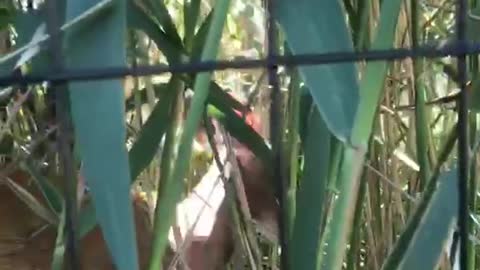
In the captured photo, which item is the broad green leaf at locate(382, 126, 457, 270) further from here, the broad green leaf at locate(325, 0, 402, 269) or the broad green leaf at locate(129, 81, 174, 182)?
the broad green leaf at locate(129, 81, 174, 182)

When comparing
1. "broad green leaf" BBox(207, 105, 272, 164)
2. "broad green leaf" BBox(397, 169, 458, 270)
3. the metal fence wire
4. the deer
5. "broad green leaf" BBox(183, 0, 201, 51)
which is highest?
"broad green leaf" BBox(183, 0, 201, 51)

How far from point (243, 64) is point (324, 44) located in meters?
0.05

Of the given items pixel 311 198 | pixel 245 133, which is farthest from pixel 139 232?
pixel 311 198

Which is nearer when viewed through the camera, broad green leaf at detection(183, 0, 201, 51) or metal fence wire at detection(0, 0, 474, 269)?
metal fence wire at detection(0, 0, 474, 269)

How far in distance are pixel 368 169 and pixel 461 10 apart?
331 mm

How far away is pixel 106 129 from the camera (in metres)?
0.54

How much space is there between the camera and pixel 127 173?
55 cm

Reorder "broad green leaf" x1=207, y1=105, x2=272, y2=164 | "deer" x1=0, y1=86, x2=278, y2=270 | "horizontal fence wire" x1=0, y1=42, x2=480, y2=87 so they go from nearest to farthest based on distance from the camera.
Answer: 1. "horizontal fence wire" x1=0, y1=42, x2=480, y2=87
2. "broad green leaf" x1=207, y1=105, x2=272, y2=164
3. "deer" x1=0, y1=86, x2=278, y2=270

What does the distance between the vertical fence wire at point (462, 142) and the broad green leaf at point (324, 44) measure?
6 cm

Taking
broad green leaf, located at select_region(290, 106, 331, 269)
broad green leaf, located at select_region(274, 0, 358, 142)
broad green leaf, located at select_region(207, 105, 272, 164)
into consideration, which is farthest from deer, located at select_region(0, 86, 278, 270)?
broad green leaf, located at select_region(274, 0, 358, 142)

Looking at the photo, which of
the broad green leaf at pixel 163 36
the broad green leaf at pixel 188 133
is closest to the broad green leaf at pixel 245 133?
the broad green leaf at pixel 163 36

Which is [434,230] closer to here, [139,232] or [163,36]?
[163,36]

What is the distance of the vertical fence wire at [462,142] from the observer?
1.84 ft

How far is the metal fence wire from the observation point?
21.0 inches
